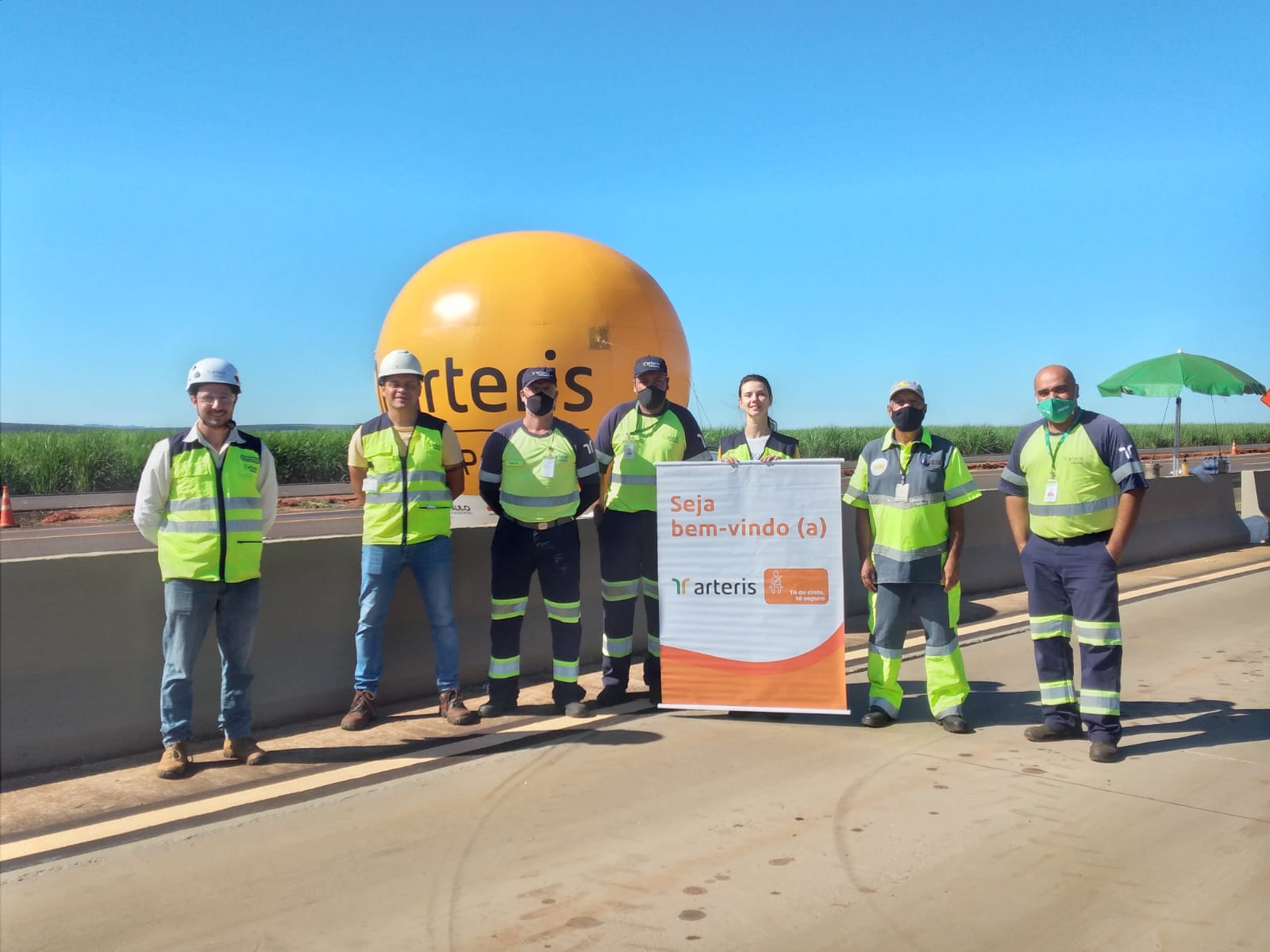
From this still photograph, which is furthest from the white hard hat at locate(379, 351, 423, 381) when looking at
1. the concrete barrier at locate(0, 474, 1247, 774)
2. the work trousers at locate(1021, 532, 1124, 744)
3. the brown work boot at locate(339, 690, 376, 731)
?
the work trousers at locate(1021, 532, 1124, 744)

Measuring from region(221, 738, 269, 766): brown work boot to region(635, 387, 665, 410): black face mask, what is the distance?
3126 mm

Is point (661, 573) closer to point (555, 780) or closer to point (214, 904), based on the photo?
point (555, 780)

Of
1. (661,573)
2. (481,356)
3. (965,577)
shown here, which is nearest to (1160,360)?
(965,577)

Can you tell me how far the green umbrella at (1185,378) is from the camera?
16.1 meters

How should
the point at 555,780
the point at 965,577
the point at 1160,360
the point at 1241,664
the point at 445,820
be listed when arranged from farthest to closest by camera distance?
the point at 1160,360 → the point at 965,577 → the point at 1241,664 → the point at 555,780 → the point at 445,820

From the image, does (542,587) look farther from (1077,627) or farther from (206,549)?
(1077,627)

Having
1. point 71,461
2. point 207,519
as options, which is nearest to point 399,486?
point 207,519

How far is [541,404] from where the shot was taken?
262 inches

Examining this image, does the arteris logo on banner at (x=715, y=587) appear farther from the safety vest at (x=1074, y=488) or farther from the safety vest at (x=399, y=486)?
the safety vest at (x=1074, y=488)

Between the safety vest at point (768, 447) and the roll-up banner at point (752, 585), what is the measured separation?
19 centimetres

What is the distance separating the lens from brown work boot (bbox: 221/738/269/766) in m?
5.42

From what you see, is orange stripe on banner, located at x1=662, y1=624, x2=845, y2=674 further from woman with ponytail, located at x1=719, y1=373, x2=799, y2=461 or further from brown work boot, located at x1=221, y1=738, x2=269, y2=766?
brown work boot, located at x1=221, y1=738, x2=269, y2=766

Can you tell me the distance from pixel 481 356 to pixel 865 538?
4.56 meters

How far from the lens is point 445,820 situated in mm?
4617
